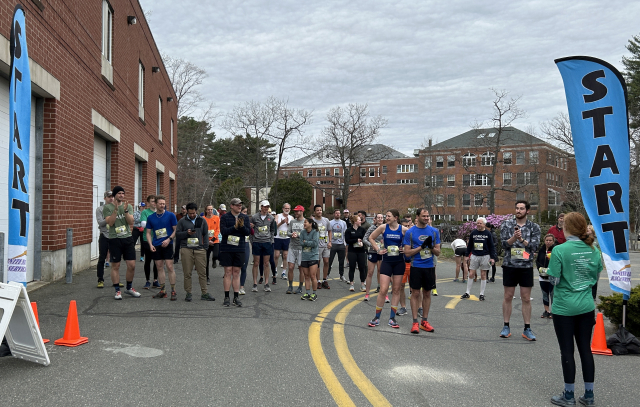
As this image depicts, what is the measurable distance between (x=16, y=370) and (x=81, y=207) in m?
8.13

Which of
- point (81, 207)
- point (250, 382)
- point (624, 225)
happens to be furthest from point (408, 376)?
point (81, 207)

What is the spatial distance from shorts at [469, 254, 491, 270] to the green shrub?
4056 millimetres

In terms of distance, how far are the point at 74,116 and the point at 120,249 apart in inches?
182

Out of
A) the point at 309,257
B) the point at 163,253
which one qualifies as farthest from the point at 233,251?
the point at 309,257

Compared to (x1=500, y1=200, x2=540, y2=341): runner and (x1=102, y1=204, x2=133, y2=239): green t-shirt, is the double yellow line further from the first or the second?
(x1=102, y1=204, x2=133, y2=239): green t-shirt

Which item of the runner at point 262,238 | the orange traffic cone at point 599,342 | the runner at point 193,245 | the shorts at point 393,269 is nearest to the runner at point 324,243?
the runner at point 262,238

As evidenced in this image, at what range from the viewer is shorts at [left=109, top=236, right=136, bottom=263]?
8.67 meters

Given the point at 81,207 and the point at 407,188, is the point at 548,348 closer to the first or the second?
the point at 81,207

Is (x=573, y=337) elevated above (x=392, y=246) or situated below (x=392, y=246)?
below

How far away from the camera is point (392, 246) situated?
742 centimetres

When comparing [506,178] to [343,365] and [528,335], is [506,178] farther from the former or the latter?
[343,365]

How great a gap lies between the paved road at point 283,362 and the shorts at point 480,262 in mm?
3077

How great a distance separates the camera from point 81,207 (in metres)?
12.0

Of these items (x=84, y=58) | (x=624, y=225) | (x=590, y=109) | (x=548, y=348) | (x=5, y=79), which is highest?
(x=84, y=58)
